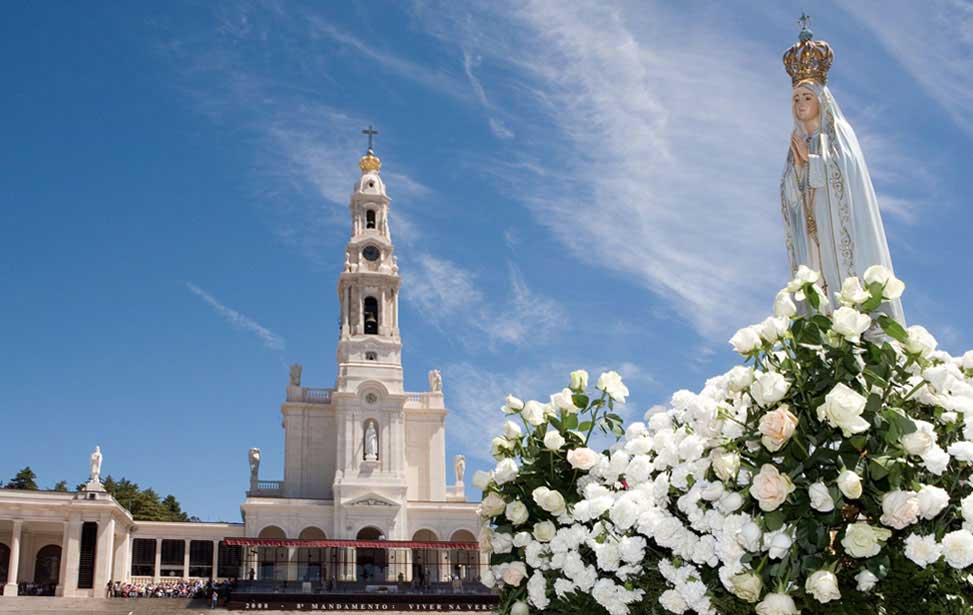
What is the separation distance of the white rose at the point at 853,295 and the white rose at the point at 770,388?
0.77 meters

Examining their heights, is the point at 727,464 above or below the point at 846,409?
below

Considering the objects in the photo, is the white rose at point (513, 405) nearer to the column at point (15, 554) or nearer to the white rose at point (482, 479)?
the white rose at point (482, 479)

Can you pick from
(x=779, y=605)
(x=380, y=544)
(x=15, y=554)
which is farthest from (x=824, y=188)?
(x=15, y=554)

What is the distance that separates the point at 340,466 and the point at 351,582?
29.4ft

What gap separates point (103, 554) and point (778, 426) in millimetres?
55157

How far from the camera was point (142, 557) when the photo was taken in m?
64.0

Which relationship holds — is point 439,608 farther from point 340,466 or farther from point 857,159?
point 857,159

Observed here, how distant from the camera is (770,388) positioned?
6230 mm

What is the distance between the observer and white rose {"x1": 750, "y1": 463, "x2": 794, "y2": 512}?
614cm

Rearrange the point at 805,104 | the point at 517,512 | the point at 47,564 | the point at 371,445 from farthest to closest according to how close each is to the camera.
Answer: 1. the point at 47,564
2. the point at 371,445
3. the point at 805,104
4. the point at 517,512

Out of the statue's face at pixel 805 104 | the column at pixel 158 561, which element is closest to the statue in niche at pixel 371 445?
the column at pixel 158 561

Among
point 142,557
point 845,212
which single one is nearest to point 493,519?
point 845,212

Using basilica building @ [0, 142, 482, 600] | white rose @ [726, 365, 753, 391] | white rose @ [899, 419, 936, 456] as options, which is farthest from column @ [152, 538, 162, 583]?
white rose @ [899, 419, 936, 456]

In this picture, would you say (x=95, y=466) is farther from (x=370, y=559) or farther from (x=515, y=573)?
(x=515, y=573)
